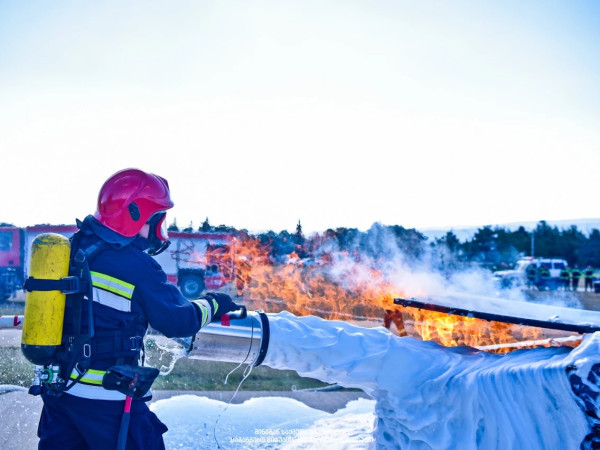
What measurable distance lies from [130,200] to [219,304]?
78cm

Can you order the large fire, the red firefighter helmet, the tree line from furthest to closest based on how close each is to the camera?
the tree line → the large fire → the red firefighter helmet

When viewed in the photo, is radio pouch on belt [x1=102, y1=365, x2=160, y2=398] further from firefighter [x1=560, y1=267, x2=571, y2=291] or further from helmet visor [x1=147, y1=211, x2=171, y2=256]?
firefighter [x1=560, y1=267, x2=571, y2=291]

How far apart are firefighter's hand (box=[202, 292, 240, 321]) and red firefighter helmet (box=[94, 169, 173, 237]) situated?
0.57 meters

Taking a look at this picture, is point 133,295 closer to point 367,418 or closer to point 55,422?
point 55,422

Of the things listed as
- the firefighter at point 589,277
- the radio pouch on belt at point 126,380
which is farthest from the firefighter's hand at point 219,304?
the firefighter at point 589,277

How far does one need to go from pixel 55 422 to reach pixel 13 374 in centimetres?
517

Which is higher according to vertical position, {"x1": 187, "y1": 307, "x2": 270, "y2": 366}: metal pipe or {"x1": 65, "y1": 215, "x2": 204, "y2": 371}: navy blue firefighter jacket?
{"x1": 65, "y1": 215, "x2": 204, "y2": 371}: navy blue firefighter jacket

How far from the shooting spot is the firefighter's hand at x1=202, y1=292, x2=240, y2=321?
296cm

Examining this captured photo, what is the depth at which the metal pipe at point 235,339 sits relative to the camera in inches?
138

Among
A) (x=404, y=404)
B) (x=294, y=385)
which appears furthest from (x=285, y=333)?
(x=294, y=385)

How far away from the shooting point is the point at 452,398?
11.4 ft

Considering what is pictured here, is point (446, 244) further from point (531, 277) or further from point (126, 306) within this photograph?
point (126, 306)

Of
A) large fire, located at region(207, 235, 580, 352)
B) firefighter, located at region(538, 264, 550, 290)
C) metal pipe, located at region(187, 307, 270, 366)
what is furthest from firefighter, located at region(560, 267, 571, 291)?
metal pipe, located at region(187, 307, 270, 366)

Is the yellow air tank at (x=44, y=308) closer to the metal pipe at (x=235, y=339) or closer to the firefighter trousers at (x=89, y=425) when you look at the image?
the firefighter trousers at (x=89, y=425)
